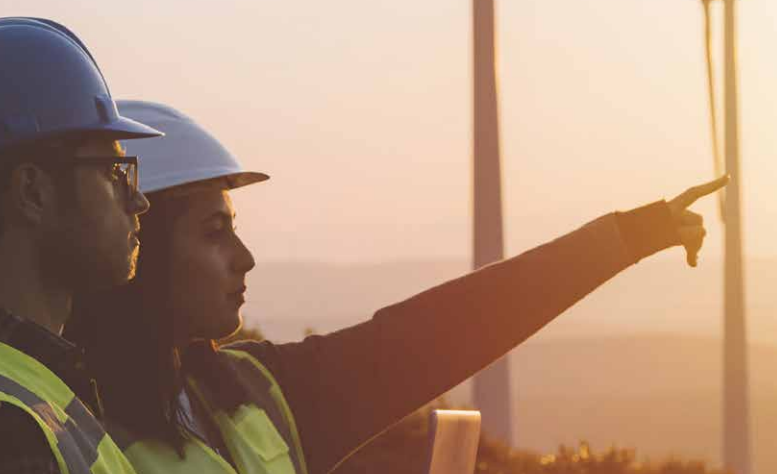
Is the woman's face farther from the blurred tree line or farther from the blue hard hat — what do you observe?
the blurred tree line

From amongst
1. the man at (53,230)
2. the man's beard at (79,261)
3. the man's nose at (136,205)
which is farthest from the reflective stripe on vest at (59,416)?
the man's nose at (136,205)

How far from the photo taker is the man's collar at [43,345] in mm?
3172

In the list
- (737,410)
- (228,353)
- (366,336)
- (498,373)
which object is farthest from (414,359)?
(737,410)

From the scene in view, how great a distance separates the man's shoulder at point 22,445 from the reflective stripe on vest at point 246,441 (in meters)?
1.25

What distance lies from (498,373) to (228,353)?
15698 mm

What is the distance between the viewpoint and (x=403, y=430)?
1498 centimetres

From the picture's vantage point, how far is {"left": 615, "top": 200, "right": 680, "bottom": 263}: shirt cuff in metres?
5.07

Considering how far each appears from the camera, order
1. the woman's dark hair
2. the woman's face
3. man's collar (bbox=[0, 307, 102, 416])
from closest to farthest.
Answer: man's collar (bbox=[0, 307, 102, 416]), the woman's dark hair, the woman's face

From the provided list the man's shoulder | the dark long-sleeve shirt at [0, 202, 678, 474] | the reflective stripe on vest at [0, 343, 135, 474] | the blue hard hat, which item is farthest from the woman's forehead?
the man's shoulder

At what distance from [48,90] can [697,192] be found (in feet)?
6.88

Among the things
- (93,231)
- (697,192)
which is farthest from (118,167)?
(697,192)

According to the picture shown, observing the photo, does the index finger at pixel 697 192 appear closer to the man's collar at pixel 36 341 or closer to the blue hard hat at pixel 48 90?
the blue hard hat at pixel 48 90

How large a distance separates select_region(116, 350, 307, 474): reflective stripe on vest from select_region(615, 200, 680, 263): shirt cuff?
1035mm

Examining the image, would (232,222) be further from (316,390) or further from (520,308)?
(520,308)
